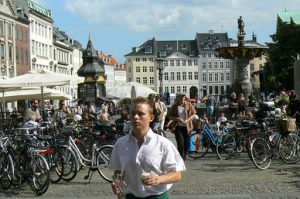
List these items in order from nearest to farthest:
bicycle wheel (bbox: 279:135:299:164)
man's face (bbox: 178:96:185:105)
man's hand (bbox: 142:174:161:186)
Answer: man's hand (bbox: 142:174:161:186) < bicycle wheel (bbox: 279:135:299:164) < man's face (bbox: 178:96:185:105)

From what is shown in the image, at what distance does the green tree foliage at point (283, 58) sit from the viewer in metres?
57.0

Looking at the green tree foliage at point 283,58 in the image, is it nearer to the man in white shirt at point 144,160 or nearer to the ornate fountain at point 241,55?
the ornate fountain at point 241,55

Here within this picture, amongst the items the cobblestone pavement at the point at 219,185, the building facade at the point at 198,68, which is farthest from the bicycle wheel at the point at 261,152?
the building facade at the point at 198,68

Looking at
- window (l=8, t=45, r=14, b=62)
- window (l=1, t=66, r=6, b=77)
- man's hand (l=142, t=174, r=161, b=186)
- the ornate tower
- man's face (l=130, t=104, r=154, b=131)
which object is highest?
window (l=8, t=45, r=14, b=62)

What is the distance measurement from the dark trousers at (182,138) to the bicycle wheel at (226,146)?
1.51m

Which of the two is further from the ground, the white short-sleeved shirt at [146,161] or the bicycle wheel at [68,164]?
the white short-sleeved shirt at [146,161]

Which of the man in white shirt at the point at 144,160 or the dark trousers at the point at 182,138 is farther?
the dark trousers at the point at 182,138

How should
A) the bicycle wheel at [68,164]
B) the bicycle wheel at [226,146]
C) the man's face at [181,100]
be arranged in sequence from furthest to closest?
the bicycle wheel at [226,146]
the man's face at [181,100]
the bicycle wheel at [68,164]

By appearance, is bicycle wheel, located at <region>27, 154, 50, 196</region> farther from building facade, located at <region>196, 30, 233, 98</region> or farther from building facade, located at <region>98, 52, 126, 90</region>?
building facade, located at <region>98, 52, 126, 90</region>

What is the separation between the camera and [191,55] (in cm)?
14438

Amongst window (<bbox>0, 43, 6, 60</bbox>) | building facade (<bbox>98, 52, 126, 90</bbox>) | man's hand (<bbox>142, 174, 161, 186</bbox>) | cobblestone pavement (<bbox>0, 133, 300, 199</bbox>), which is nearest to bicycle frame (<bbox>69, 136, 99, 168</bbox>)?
cobblestone pavement (<bbox>0, 133, 300, 199</bbox>)

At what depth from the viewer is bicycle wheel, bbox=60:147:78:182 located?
11.2 metres

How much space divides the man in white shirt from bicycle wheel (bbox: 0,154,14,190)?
6293 mm

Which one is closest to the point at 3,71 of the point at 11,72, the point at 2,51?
the point at 2,51
